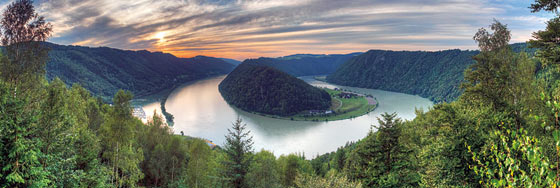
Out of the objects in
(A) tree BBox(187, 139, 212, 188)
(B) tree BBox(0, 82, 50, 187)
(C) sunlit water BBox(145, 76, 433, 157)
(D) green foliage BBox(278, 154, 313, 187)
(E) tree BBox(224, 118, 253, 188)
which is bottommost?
(C) sunlit water BBox(145, 76, 433, 157)

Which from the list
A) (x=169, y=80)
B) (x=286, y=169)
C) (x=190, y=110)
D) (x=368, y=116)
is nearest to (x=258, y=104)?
(x=190, y=110)

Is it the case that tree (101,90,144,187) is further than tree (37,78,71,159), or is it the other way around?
tree (101,90,144,187)

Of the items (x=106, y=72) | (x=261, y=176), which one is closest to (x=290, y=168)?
(x=261, y=176)

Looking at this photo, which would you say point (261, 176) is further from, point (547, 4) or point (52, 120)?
point (547, 4)

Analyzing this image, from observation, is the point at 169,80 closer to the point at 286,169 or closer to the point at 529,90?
the point at 286,169

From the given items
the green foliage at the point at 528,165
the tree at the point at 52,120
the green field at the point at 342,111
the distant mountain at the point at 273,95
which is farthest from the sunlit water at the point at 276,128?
the green foliage at the point at 528,165

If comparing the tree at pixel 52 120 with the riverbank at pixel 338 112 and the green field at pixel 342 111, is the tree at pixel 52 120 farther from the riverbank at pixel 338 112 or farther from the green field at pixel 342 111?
the green field at pixel 342 111

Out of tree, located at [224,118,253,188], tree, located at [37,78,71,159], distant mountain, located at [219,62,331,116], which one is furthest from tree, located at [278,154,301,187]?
distant mountain, located at [219,62,331,116]

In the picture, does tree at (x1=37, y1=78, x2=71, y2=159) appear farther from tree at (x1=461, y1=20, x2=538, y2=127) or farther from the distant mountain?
the distant mountain
